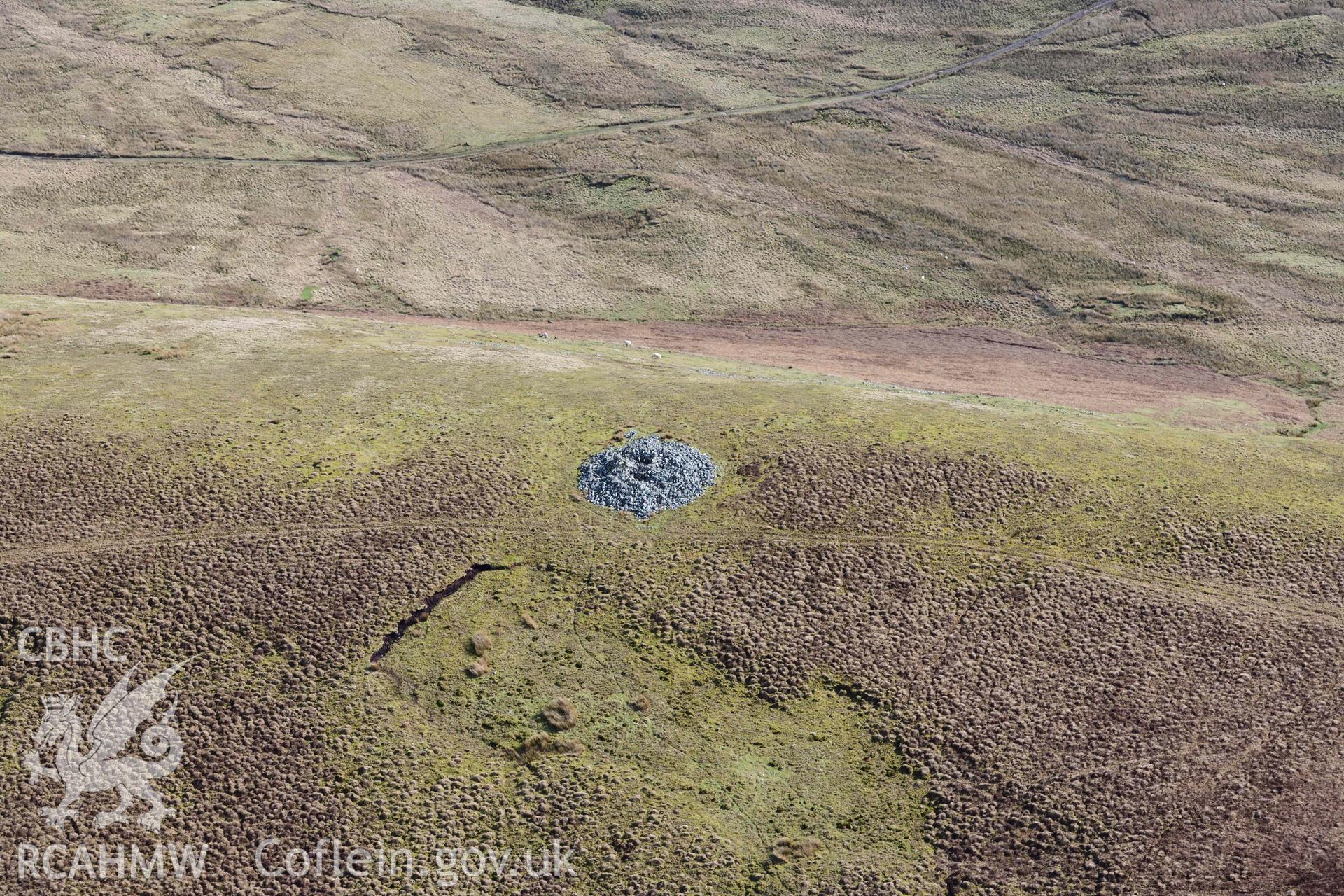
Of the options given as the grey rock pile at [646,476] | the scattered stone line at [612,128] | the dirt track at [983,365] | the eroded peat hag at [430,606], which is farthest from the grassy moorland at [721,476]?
the grey rock pile at [646,476]

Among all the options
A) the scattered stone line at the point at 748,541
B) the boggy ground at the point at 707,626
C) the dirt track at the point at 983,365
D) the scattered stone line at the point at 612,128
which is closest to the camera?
the boggy ground at the point at 707,626

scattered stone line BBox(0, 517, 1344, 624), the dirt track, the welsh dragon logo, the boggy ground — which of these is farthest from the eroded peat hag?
the dirt track

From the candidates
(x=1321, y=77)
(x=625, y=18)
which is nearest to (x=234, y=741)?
(x=625, y=18)

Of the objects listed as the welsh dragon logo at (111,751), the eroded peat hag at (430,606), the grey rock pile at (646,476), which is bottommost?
the welsh dragon logo at (111,751)

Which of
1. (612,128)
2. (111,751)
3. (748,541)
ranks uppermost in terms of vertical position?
(612,128)

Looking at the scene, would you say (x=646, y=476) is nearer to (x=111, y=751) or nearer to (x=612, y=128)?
(x=111, y=751)

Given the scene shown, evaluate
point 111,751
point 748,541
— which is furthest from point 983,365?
point 111,751

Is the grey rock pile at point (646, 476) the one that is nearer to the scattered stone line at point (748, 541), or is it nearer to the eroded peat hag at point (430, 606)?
the scattered stone line at point (748, 541)
